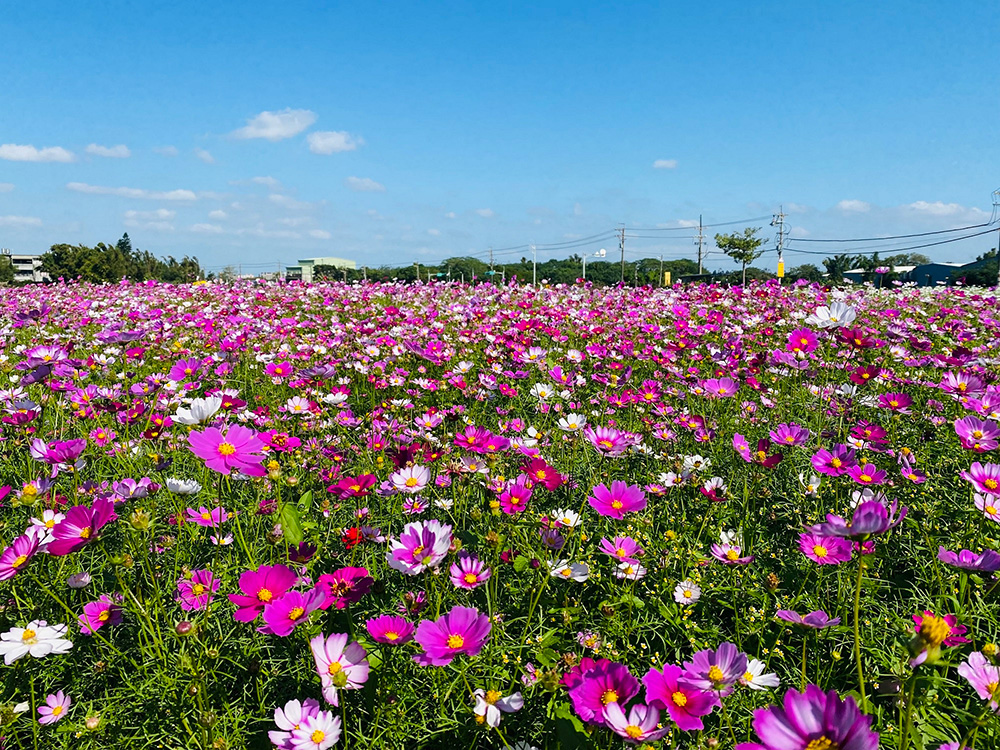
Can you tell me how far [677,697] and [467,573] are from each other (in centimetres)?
44

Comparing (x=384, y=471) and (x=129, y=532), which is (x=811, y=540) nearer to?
(x=384, y=471)

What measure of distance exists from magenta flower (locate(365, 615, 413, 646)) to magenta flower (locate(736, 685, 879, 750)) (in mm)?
490

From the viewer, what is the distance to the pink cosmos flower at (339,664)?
756 mm

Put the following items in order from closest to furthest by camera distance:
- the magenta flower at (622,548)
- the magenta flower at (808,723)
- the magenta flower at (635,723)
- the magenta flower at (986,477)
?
1. the magenta flower at (808,723)
2. the magenta flower at (635,723)
3. the magenta flower at (622,548)
4. the magenta flower at (986,477)

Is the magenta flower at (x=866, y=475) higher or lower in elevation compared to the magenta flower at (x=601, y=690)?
higher

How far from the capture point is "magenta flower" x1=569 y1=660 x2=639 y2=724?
0.69m

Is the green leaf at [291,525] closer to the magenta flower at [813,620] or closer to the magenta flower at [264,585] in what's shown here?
the magenta flower at [264,585]

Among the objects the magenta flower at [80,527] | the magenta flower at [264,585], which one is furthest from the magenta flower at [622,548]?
the magenta flower at [80,527]

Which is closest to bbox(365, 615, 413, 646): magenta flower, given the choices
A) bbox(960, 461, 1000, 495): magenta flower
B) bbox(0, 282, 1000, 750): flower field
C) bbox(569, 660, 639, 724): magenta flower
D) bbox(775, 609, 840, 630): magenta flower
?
bbox(0, 282, 1000, 750): flower field

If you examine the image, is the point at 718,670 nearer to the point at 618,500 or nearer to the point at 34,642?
the point at 618,500

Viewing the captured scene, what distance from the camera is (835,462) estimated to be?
4.04 ft

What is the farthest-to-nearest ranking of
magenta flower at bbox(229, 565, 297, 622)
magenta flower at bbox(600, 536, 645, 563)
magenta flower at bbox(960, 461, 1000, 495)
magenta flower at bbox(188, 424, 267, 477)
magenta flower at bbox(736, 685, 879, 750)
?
magenta flower at bbox(960, 461, 1000, 495) < magenta flower at bbox(600, 536, 645, 563) < magenta flower at bbox(188, 424, 267, 477) < magenta flower at bbox(229, 565, 297, 622) < magenta flower at bbox(736, 685, 879, 750)

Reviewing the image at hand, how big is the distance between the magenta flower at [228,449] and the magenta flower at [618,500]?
653 millimetres

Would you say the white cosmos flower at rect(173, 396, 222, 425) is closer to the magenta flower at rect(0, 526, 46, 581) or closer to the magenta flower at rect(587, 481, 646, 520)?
the magenta flower at rect(0, 526, 46, 581)
